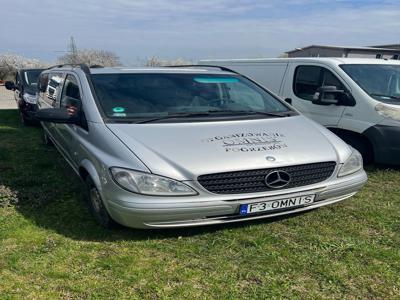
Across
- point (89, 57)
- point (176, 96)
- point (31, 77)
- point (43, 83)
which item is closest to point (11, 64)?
point (89, 57)

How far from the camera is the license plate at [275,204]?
3287 millimetres

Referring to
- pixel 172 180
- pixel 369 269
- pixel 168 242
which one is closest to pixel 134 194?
pixel 172 180

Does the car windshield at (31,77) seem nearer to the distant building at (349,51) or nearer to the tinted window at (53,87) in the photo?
the tinted window at (53,87)

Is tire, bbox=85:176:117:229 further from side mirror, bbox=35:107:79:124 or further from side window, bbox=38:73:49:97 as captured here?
side window, bbox=38:73:49:97

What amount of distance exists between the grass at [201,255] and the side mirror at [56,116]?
35.1 inches

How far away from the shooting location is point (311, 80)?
6426 mm

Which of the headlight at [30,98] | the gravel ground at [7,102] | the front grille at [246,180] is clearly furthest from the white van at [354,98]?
the gravel ground at [7,102]

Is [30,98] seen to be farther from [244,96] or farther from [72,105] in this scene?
[244,96]

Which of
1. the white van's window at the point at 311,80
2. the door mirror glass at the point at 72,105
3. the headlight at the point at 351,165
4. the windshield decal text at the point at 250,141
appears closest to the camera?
the windshield decal text at the point at 250,141

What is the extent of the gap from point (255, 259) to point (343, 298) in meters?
0.72

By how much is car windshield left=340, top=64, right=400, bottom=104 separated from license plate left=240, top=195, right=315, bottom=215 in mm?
2750

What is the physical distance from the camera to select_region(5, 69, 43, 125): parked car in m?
9.08

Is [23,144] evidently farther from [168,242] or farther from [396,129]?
[396,129]

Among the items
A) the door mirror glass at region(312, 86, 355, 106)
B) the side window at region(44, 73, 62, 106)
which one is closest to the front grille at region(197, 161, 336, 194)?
the door mirror glass at region(312, 86, 355, 106)
